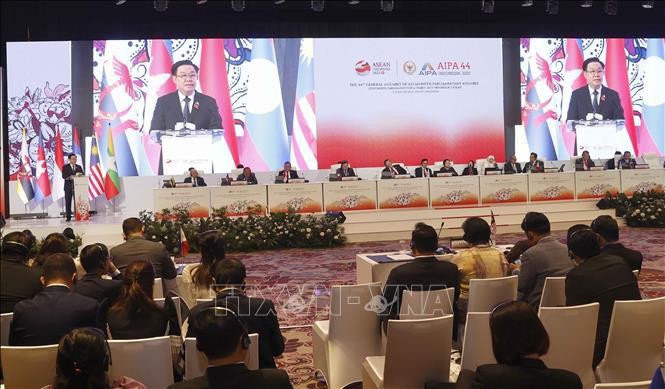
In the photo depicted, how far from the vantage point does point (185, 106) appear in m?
13.9

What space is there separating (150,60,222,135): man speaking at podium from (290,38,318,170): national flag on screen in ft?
5.65

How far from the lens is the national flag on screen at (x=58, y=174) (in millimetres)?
13273

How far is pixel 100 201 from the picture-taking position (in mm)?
13477

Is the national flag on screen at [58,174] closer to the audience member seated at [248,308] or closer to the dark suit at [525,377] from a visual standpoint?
the audience member seated at [248,308]

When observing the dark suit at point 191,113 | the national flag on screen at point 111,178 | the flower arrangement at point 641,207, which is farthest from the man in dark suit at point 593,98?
the national flag on screen at point 111,178

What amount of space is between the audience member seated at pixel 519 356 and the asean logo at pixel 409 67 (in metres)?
13.1

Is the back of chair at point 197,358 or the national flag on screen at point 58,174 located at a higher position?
the national flag on screen at point 58,174

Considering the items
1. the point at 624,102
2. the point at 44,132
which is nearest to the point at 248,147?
the point at 44,132

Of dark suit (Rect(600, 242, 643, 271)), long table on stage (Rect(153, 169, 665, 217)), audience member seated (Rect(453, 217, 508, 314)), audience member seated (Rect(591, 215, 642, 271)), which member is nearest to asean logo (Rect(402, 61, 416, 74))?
long table on stage (Rect(153, 169, 665, 217))

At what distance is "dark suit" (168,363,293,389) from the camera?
205cm

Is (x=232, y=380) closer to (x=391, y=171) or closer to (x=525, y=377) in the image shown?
(x=525, y=377)

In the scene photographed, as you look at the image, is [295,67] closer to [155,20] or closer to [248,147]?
[248,147]

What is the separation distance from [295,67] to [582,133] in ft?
22.4

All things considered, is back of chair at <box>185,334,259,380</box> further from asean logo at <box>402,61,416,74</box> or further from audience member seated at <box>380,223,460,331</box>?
asean logo at <box>402,61,416,74</box>
